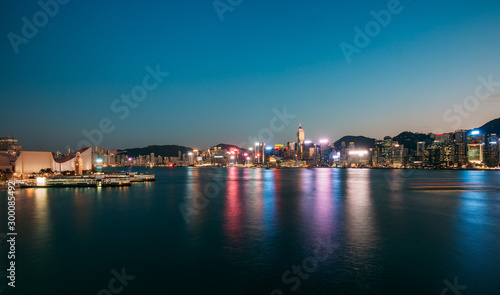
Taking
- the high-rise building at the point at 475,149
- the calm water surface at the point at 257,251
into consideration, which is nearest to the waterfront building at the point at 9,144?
the calm water surface at the point at 257,251

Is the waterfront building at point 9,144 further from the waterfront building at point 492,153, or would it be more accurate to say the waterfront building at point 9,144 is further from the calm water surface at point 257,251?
the waterfront building at point 492,153

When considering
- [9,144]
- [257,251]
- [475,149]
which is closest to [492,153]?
[475,149]

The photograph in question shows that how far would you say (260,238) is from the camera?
20641mm

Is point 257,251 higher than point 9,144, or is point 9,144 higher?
point 9,144

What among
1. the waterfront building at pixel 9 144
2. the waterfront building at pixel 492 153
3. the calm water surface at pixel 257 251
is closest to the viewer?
the calm water surface at pixel 257 251

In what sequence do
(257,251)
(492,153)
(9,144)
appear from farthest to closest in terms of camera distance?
1. (492,153)
2. (9,144)
3. (257,251)

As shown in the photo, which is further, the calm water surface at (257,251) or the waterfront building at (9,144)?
the waterfront building at (9,144)

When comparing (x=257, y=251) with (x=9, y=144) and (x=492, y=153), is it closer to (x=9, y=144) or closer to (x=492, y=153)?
(x=9, y=144)

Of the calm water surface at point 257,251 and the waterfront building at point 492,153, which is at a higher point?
the waterfront building at point 492,153

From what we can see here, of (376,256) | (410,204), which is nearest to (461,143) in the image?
(410,204)

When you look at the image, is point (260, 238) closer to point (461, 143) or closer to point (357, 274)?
point (357, 274)

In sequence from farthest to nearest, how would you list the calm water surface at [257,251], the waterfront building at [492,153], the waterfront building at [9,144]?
the waterfront building at [492,153] < the waterfront building at [9,144] < the calm water surface at [257,251]

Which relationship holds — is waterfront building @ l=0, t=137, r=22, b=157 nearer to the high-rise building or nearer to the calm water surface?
the calm water surface

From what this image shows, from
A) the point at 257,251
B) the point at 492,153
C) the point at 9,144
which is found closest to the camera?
the point at 257,251
